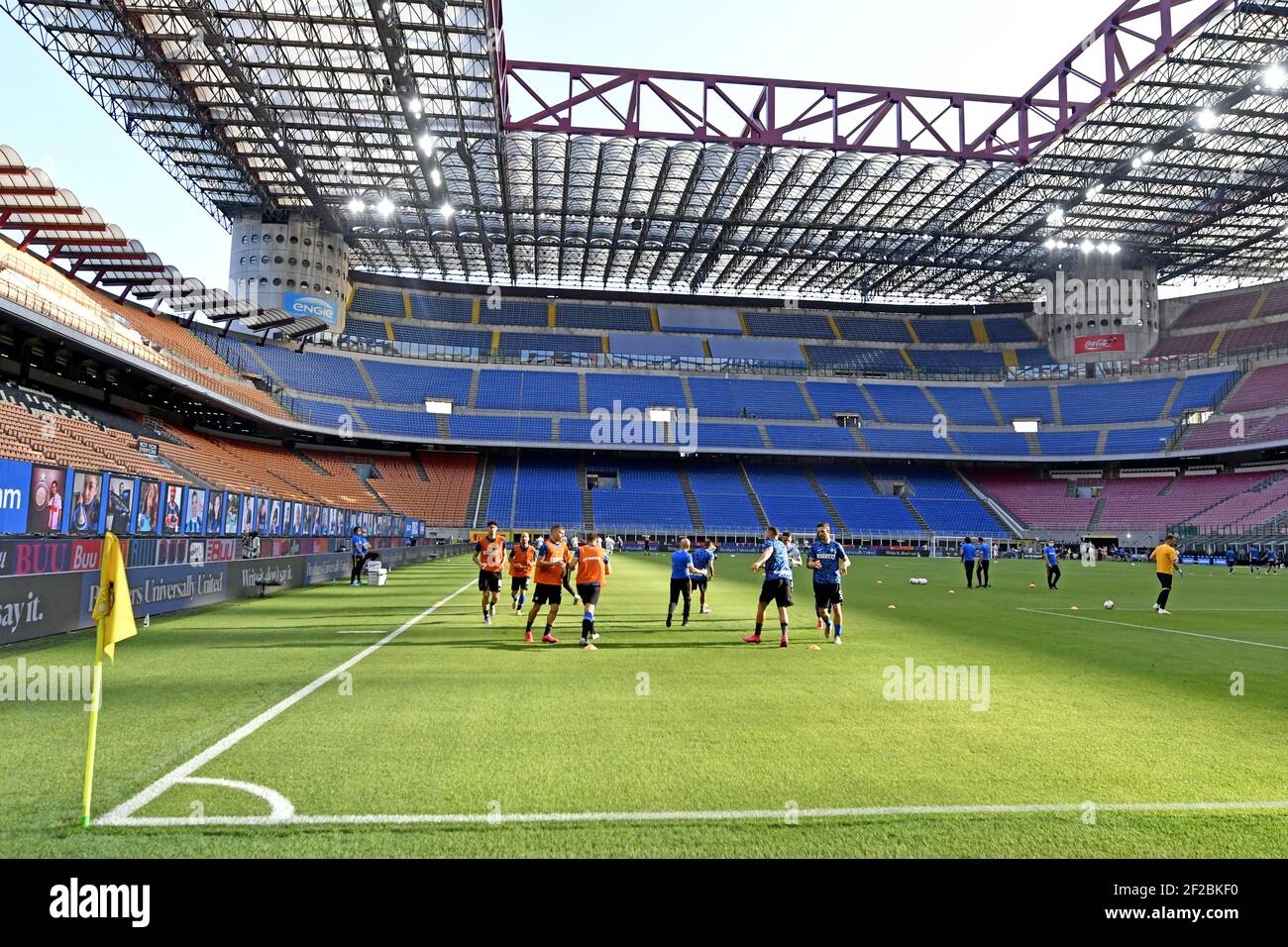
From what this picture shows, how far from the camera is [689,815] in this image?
14.7ft

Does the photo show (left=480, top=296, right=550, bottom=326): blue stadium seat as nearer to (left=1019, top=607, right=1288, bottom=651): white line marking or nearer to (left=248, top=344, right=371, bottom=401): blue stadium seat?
(left=248, top=344, right=371, bottom=401): blue stadium seat

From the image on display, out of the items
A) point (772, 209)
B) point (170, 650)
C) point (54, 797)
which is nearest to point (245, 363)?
point (772, 209)

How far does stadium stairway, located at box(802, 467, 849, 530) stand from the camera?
59.5m

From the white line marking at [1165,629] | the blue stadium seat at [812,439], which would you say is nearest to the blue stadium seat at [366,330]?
the blue stadium seat at [812,439]

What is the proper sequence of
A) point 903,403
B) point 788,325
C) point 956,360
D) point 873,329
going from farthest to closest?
point 873,329
point 788,325
point 956,360
point 903,403

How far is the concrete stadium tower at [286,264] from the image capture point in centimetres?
5438

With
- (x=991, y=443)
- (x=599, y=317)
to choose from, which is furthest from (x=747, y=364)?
(x=991, y=443)

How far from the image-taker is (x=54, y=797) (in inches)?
186

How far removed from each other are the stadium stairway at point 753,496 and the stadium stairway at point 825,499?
17.0ft

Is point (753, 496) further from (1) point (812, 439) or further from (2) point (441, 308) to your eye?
(2) point (441, 308)

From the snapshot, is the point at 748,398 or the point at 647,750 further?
the point at 748,398

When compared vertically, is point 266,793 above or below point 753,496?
below

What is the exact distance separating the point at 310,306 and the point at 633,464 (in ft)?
93.4
